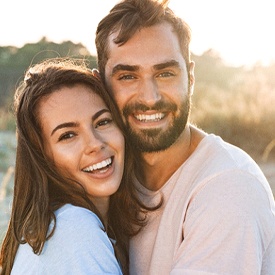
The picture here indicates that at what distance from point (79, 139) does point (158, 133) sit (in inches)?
21.5

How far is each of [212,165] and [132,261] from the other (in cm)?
71

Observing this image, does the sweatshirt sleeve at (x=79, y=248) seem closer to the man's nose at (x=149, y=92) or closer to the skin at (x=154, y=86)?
the skin at (x=154, y=86)

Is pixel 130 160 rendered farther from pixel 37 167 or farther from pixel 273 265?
pixel 273 265

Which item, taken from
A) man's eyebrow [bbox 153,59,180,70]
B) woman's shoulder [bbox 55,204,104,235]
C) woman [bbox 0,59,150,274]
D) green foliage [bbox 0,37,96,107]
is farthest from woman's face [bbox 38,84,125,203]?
green foliage [bbox 0,37,96,107]

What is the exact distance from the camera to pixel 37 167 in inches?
126

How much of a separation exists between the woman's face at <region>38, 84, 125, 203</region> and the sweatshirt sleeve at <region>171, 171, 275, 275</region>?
56cm

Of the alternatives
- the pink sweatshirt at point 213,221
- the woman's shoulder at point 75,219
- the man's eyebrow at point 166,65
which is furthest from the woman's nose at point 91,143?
the man's eyebrow at point 166,65

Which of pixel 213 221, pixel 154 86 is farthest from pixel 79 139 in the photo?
pixel 213 221

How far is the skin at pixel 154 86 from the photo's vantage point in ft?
11.5

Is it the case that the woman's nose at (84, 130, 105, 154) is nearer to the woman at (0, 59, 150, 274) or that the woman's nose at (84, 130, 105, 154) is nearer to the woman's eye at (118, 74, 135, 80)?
the woman at (0, 59, 150, 274)

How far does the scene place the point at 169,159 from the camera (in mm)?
3541

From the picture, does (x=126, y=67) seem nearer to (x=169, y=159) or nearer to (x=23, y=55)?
(x=169, y=159)

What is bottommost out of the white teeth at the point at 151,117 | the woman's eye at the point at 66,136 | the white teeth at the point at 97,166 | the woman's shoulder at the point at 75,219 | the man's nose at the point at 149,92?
the woman's shoulder at the point at 75,219

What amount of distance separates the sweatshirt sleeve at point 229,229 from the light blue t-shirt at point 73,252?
35cm
